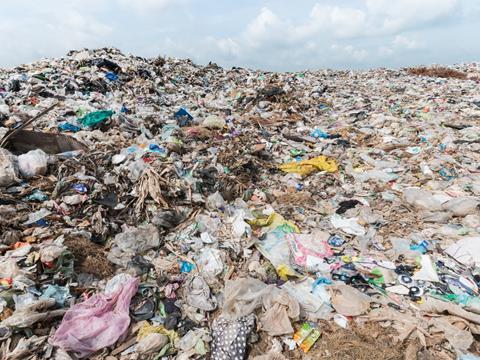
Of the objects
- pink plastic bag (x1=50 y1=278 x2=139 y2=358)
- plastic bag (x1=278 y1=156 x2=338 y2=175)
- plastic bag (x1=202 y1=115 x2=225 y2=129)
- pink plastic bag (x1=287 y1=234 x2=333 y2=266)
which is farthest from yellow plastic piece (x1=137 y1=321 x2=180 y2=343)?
plastic bag (x1=202 y1=115 x2=225 y2=129)

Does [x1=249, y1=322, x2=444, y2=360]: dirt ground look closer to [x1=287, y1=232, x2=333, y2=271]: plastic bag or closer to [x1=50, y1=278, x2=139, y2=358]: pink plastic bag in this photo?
[x1=287, y1=232, x2=333, y2=271]: plastic bag

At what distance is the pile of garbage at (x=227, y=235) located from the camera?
8.54 ft

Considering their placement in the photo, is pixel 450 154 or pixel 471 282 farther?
pixel 450 154

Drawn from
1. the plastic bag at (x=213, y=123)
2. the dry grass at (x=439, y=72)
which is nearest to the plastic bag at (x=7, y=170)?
the plastic bag at (x=213, y=123)

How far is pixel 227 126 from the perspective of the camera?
23.2 ft

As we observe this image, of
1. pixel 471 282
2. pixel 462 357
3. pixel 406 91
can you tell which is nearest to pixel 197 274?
pixel 462 357

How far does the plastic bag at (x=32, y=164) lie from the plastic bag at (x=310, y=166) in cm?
366

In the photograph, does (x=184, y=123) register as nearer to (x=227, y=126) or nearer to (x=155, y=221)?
(x=227, y=126)

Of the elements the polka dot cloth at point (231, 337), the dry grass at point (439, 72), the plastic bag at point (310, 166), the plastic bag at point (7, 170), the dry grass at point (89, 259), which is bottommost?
the polka dot cloth at point (231, 337)

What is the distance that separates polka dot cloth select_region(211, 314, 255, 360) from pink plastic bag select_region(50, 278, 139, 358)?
74cm

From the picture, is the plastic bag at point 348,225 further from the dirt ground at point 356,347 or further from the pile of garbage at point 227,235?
the dirt ground at point 356,347

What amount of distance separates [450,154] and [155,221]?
5206 millimetres

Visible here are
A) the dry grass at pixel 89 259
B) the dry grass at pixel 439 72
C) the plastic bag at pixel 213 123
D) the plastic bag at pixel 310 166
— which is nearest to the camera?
the dry grass at pixel 89 259

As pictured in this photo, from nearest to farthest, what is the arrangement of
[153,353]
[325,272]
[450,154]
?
[153,353]
[325,272]
[450,154]
